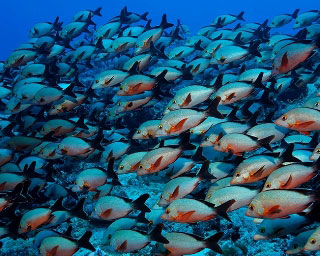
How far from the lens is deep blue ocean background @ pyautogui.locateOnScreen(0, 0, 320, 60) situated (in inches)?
5197

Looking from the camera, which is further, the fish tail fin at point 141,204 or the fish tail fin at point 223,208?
the fish tail fin at point 141,204

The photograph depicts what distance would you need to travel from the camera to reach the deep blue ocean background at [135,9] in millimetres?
132000

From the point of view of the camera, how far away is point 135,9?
151m

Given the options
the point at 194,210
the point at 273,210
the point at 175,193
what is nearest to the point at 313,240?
the point at 273,210

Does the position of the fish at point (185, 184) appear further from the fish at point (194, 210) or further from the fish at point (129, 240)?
the fish at point (129, 240)

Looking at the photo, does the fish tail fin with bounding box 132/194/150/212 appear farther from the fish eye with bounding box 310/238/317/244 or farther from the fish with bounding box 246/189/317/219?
Result: the fish eye with bounding box 310/238/317/244

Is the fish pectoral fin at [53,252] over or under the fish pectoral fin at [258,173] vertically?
under

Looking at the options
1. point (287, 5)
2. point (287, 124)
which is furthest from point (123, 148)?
point (287, 5)

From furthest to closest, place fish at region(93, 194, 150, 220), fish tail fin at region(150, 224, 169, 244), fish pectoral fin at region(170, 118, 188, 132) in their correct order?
fish pectoral fin at region(170, 118, 188, 132) < fish at region(93, 194, 150, 220) < fish tail fin at region(150, 224, 169, 244)

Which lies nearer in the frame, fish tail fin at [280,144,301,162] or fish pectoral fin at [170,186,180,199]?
fish tail fin at [280,144,301,162]

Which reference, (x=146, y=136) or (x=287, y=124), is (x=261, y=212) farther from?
(x=146, y=136)

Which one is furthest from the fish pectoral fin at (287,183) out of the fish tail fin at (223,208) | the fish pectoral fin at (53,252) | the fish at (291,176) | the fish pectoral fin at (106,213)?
the fish pectoral fin at (53,252)

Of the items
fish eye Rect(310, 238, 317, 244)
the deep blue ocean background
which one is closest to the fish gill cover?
fish eye Rect(310, 238, 317, 244)

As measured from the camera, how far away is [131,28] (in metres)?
9.83
